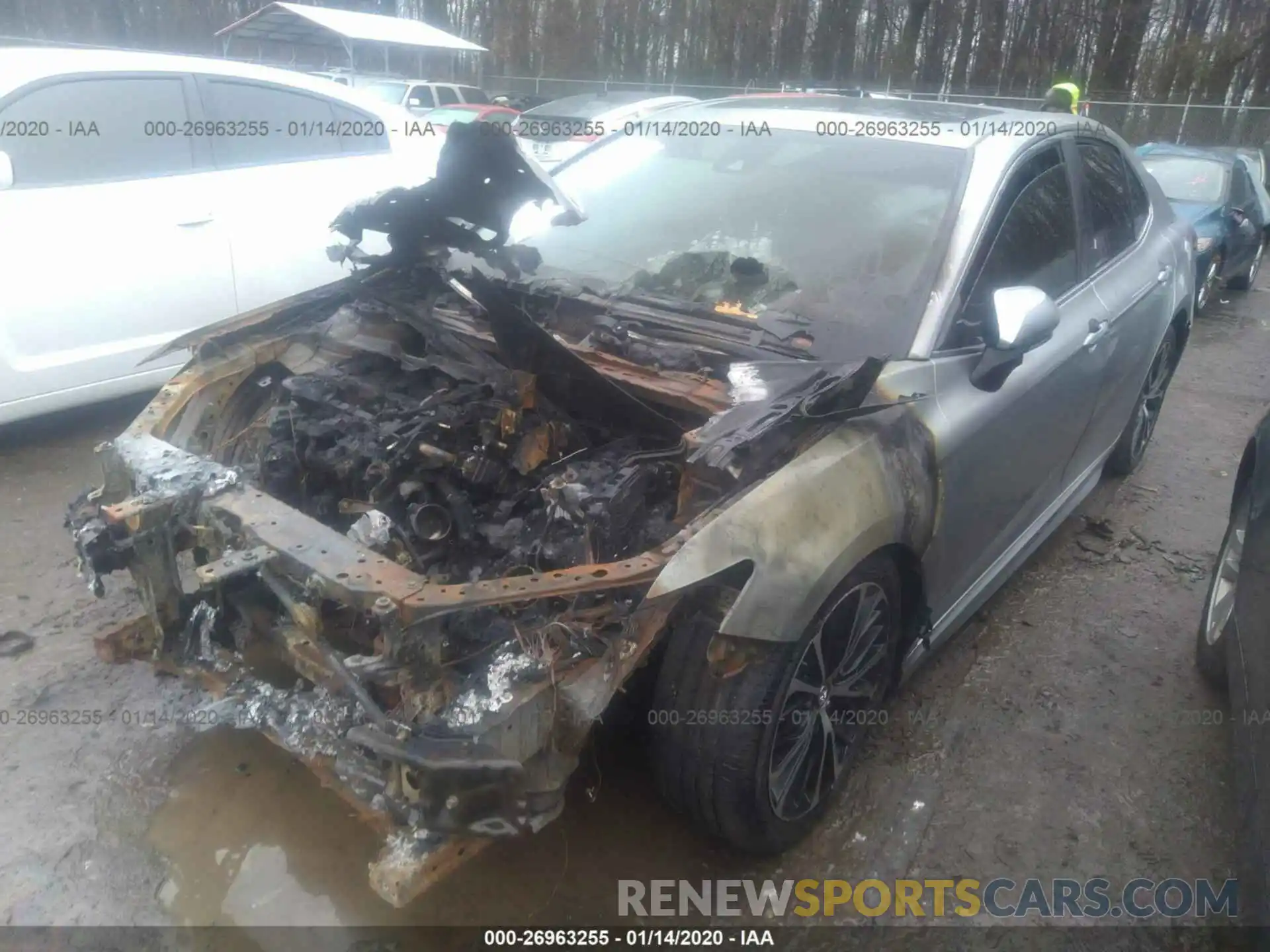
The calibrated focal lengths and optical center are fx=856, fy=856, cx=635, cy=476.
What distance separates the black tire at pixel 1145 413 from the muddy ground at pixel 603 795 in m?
1.07

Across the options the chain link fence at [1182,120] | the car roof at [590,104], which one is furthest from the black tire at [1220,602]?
the chain link fence at [1182,120]

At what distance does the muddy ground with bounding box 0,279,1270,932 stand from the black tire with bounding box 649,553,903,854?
0.25 m

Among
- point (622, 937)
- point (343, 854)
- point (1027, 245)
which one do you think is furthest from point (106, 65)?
point (622, 937)

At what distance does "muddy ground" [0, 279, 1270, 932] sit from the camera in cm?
212

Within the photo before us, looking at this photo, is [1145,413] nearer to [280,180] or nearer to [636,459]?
[636,459]

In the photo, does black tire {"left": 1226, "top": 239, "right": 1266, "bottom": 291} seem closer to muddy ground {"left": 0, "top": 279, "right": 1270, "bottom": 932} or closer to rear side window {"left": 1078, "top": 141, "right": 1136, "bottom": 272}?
rear side window {"left": 1078, "top": 141, "right": 1136, "bottom": 272}

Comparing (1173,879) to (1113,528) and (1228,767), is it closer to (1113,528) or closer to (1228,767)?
(1228,767)

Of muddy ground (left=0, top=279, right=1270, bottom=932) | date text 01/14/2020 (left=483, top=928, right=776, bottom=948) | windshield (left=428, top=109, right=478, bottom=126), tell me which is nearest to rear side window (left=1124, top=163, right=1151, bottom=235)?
muddy ground (left=0, top=279, right=1270, bottom=932)

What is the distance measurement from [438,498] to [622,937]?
4.00 feet

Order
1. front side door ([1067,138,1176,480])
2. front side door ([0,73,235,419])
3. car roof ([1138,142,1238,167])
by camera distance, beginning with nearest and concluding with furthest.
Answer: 1. front side door ([1067,138,1176,480])
2. front side door ([0,73,235,419])
3. car roof ([1138,142,1238,167])

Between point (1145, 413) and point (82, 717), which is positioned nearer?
point (82, 717)

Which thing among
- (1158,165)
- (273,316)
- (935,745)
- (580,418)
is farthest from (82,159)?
(1158,165)

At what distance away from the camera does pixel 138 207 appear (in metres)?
3.88

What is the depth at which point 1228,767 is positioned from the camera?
272 centimetres
